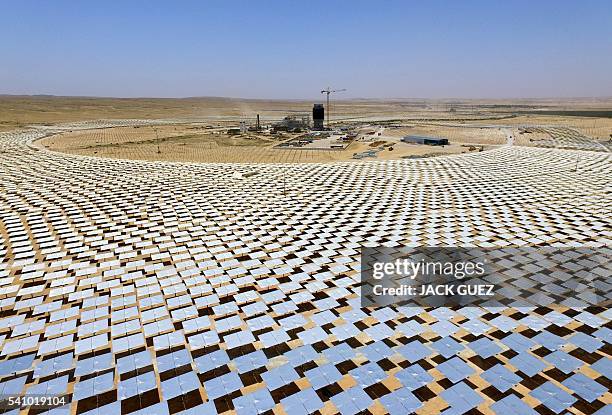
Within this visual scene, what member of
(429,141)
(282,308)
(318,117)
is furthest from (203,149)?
(282,308)

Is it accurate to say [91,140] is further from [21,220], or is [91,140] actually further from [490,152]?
[490,152]

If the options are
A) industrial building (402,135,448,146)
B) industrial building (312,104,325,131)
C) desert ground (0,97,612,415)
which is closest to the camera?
desert ground (0,97,612,415)

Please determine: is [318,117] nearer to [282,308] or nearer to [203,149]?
[203,149]

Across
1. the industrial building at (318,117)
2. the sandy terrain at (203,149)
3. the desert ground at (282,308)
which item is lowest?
the desert ground at (282,308)

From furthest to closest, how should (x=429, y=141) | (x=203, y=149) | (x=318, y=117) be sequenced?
(x=318, y=117), (x=429, y=141), (x=203, y=149)

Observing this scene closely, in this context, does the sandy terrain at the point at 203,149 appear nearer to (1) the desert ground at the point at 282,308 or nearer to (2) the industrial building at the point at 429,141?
(2) the industrial building at the point at 429,141

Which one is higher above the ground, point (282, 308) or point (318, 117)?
point (318, 117)

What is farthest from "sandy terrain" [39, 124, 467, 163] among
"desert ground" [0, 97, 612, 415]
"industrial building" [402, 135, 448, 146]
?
"desert ground" [0, 97, 612, 415]


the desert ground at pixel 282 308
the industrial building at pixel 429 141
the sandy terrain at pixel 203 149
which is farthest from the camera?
the industrial building at pixel 429 141

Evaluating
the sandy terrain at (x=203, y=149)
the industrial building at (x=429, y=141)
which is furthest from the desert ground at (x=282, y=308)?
the industrial building at (x=429, y=141)

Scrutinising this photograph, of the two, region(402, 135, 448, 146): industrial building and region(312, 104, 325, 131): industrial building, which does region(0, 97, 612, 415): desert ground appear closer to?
region(402, 135, 448, 146): industrial building

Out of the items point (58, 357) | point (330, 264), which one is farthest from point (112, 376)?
point (330, 264)
